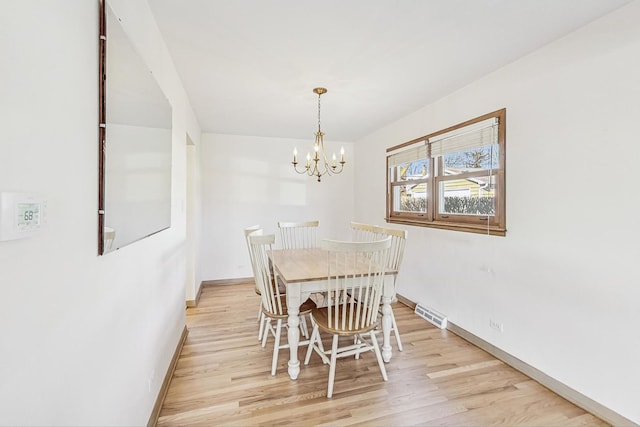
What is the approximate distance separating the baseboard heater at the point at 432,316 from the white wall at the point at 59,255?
2.68 m

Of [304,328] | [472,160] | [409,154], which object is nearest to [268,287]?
[304,328]

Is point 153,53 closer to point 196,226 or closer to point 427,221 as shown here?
point 196,226

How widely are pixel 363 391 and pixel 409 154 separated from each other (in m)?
2.63

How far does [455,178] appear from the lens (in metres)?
2.95

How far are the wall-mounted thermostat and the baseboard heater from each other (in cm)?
317

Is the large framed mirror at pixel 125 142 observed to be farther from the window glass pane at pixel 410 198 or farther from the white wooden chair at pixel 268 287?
the window glass pane at pixel 410 198

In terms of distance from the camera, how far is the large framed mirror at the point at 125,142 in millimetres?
1003

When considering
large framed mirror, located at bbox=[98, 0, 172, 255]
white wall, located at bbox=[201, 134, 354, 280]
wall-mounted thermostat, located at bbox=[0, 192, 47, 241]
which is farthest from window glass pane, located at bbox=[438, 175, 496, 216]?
wall-mounted thermostat, located at bbox=[0, 192, 47, 241]

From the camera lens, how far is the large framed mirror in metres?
1.00

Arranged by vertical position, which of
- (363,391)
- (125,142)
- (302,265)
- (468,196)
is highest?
(125,142)

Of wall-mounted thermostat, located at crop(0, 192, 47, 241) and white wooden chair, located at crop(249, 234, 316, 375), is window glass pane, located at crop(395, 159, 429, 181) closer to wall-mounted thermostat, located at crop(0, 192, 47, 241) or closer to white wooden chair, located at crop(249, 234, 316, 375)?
white wooden chair, located at crop(249, 234, 316, 375)

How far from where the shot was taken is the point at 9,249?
572 millimetres

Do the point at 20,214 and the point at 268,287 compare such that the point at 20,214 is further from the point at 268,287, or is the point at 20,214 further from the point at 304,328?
the point at 304,328

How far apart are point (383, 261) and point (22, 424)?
1720mm
